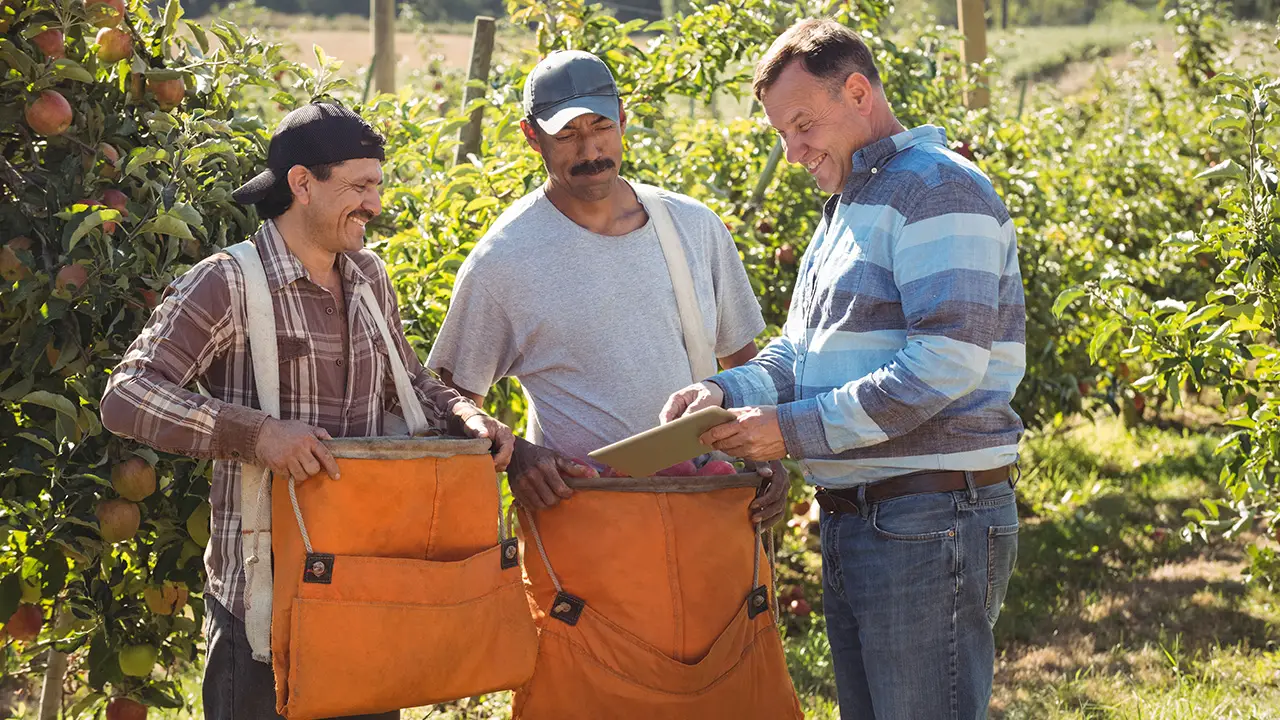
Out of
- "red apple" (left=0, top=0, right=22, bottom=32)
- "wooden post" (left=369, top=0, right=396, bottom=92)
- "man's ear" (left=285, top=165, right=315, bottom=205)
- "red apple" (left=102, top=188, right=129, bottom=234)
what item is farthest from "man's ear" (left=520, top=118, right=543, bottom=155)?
"wooden post" (left=369, top=0, right=396, bottom=92)

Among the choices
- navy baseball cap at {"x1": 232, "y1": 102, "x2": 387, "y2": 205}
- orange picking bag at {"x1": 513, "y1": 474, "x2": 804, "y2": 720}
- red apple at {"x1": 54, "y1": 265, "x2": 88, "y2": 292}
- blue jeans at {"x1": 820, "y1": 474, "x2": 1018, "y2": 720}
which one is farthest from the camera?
red apple at {"x1": 54, "y1": 265, "x2": 88, "y2": 292}

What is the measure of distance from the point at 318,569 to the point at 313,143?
0.72 meters

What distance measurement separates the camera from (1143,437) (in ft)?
24.1

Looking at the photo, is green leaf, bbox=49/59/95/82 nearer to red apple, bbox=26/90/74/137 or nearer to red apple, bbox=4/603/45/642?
red apple, bbox=26/90/74/137

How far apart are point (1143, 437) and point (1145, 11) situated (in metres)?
28.0

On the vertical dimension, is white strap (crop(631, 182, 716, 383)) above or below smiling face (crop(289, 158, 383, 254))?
below

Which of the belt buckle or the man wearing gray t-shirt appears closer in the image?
the belt buckle

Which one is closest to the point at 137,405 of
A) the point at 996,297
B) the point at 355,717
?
the point at 355,717

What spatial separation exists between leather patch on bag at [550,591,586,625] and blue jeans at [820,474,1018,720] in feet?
1.70

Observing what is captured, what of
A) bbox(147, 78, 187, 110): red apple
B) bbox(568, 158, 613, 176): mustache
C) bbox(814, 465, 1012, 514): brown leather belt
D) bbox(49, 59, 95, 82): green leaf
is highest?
bbox(49, 59, 95, 82): green leaf

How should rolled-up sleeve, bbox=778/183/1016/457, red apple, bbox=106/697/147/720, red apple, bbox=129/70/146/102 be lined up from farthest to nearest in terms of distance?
red apple, bbox=106/697/147/720 → red apple, bbox=129/70/146/102 → rolled-up sleeve, bbox=778/183/1016/457

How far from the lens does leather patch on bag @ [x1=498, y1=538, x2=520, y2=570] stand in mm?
2207

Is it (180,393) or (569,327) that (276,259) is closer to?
(180,393)

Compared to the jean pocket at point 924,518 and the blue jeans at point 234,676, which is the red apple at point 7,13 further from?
the jean pocket at point 924,518
